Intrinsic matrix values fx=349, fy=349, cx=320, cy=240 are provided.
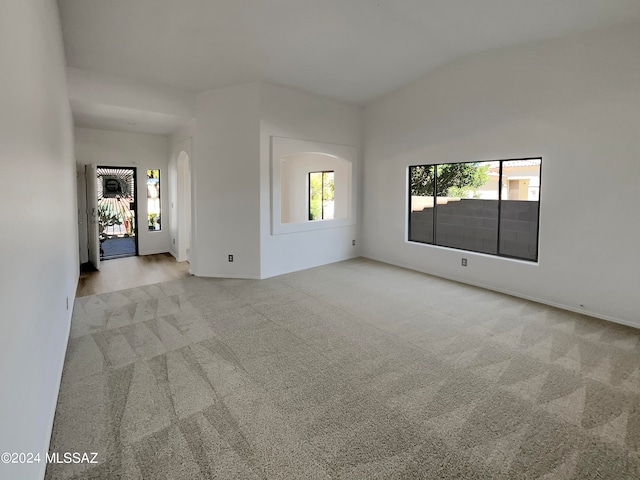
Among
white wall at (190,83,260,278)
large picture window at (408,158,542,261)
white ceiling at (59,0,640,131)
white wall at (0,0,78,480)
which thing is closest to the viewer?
white wall at (0,0,78,480)

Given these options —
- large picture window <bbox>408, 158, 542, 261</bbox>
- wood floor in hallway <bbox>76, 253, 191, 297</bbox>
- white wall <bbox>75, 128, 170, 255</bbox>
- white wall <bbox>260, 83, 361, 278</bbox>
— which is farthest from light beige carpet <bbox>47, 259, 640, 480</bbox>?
white wall <bbox>75, 128, 170, 255</bbox>

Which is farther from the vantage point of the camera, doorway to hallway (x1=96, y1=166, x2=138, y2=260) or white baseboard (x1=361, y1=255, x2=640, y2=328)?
doorway to hallway (x1=96, y1=166, x2=138, y2=260)

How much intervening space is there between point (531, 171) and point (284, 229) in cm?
375

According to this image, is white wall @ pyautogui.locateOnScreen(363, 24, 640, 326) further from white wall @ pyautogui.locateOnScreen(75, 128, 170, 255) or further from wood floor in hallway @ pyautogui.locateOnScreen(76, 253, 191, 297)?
white wall @ pyautogui.locateOnScreen(75, 128, 170, 255)

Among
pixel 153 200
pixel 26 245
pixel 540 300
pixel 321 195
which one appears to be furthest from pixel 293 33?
pixel 321 195

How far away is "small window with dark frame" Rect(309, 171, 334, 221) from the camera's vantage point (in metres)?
8.83

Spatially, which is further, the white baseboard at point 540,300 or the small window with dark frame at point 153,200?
the small window with dark frame at point 153,200

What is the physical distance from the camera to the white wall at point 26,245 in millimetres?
1249

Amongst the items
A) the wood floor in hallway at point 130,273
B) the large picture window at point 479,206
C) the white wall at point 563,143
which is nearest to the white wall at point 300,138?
the large picture window at point 479,206

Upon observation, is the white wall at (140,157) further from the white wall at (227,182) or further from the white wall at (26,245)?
the white wall at (26,245)

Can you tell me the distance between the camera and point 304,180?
9.29 metres

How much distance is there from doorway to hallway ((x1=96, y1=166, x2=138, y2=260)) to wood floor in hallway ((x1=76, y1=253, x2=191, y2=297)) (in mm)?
715

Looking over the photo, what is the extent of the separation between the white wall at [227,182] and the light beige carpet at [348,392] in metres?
1.40

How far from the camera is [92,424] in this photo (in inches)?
84.4
